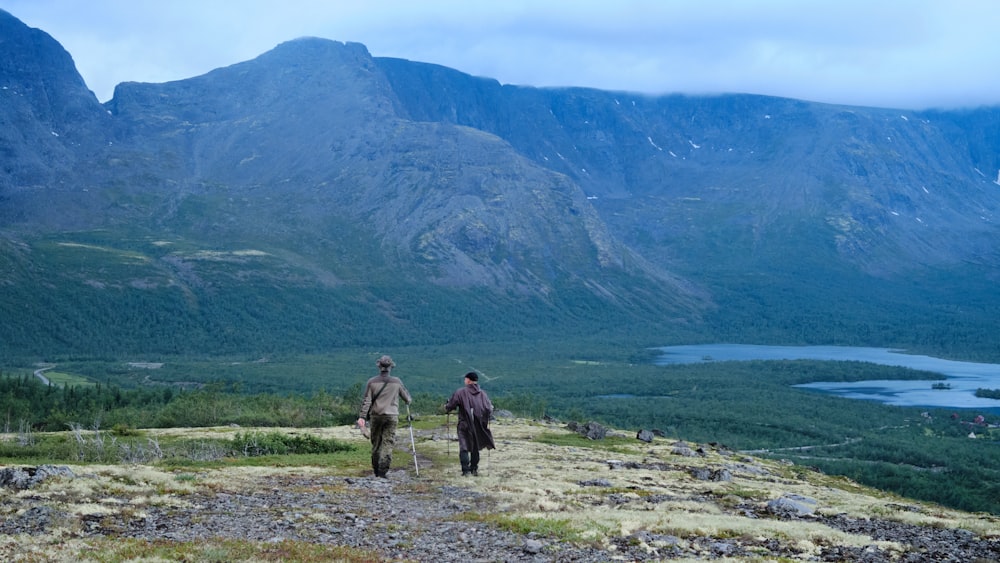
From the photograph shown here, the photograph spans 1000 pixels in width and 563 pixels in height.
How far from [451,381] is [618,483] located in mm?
147603

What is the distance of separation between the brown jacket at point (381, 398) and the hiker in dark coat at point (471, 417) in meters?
2.30

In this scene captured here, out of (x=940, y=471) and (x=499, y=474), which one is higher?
(x=499, y=474)

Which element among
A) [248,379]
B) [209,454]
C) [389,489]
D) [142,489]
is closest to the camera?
[142,489]

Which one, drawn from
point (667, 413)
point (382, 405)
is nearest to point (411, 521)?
point (382, 405)

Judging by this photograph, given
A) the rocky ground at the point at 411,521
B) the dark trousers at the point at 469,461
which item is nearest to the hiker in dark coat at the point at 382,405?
the rocky ground at the point at 411,521

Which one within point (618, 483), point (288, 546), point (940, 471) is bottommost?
→ point (940, 471)

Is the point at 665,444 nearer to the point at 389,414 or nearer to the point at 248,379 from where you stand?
the point at 389,414

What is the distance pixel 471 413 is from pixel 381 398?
142 inches

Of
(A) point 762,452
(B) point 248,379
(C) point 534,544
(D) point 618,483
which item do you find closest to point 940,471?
(A) point 762,452

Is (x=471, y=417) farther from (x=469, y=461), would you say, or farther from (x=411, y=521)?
(x=411, y=521)

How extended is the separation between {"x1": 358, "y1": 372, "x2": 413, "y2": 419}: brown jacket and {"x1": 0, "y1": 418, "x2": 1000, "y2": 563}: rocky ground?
229 centimetres

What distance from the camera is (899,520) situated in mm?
26203

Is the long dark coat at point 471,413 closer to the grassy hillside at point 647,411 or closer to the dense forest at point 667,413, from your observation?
the grassy hillside at point 647,411

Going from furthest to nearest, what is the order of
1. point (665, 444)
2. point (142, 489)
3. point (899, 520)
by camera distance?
point (665, 444)
point (899, 520)
point (142, 489)
